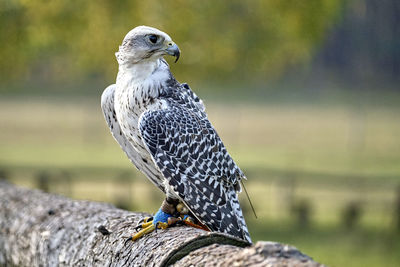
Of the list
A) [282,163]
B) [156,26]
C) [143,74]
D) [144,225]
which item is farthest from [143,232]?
[282,163]

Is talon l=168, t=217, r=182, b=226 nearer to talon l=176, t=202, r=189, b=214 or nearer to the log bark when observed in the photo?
A: the log bark

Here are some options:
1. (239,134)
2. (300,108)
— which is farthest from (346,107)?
(239,134)

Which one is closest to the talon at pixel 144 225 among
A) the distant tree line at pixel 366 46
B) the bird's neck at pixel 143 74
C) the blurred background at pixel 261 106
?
the bird's neck at pixel 143 74

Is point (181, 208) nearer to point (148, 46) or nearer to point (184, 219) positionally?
point (184, 219)

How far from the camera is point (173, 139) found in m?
4.67

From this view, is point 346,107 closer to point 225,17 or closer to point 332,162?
point 332,162

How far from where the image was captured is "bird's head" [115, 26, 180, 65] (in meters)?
4.71

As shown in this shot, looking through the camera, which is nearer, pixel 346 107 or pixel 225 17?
pixel 225 17

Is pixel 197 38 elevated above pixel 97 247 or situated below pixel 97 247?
above

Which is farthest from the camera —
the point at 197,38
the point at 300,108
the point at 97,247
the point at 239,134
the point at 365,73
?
the point at 300,108

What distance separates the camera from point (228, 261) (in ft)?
10.7

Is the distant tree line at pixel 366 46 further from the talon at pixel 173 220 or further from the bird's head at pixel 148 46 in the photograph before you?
the talon at pixel 173 220

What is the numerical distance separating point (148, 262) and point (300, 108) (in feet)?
179

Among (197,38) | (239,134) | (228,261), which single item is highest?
(197,38)
